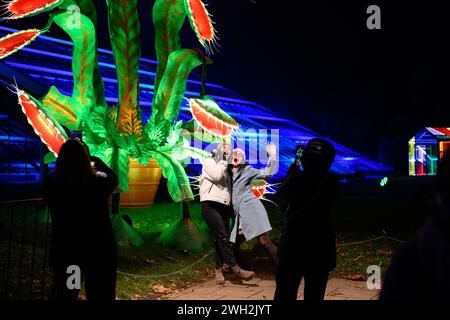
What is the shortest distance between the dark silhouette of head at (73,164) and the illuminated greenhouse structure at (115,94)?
9801 mm

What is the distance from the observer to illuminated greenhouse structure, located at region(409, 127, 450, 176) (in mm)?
37281

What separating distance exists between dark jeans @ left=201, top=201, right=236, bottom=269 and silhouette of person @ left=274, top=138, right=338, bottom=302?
2929 mm

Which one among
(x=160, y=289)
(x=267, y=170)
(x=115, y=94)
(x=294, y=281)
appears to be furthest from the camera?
(x=115, y=94)

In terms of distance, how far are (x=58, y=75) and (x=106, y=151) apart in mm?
7278

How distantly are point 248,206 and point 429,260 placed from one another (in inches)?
221

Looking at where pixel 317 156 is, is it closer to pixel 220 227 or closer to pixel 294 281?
pixel 294 281

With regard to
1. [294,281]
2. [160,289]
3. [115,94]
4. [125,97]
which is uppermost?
[115,94]

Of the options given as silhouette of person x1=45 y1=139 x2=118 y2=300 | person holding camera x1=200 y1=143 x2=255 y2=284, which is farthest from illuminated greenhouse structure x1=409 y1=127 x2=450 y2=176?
silhouette of person x1=45 y1=139 x2=118 y2=300

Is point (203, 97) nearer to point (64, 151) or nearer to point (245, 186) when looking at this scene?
point (245, 186)

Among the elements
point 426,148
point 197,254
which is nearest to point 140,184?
point 197,254

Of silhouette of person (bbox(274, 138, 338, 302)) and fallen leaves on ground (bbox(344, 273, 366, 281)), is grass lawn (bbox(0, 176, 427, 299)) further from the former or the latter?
silhouette of person (bbox(274, 138, 338, 302))

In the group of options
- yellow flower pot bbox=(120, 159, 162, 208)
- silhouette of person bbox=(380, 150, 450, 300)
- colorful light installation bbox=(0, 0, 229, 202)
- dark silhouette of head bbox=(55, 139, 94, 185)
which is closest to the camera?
silhouette of person bbox=(380, 150, 450, 300)

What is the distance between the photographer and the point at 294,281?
421 cm
